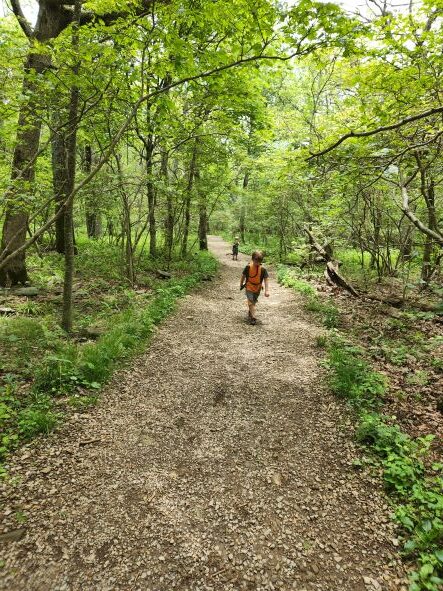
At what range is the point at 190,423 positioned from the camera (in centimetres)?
466

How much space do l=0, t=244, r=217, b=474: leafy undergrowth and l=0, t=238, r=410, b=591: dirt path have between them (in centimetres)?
32

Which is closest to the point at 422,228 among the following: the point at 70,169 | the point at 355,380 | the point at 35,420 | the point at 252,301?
the point at 355,380

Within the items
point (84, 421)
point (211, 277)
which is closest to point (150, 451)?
point (84, 421)

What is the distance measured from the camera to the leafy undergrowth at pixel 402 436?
291 cm

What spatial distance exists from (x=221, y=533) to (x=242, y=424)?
5.36ft

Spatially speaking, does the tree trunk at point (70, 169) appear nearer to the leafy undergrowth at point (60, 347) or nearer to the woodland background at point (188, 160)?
the woodland background at point (188, 160)

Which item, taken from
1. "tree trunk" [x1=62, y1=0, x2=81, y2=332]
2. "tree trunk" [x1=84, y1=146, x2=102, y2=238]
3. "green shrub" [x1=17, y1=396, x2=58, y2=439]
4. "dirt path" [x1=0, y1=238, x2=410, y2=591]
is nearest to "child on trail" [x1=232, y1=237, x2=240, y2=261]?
"tree trunk" [x1=84, y1=146, x2=102, y2=238]

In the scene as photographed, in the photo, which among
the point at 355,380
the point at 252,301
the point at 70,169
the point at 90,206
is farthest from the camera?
the point at 90,206

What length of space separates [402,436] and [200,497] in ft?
8.26

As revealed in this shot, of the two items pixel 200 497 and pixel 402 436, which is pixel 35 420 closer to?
pixel 200 497

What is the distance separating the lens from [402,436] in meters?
4.01

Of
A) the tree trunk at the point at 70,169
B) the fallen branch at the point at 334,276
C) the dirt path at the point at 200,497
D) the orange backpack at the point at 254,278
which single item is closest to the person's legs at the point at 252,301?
the orange backpack at the point at 254,278

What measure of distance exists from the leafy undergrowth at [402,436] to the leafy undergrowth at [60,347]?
12.7ft

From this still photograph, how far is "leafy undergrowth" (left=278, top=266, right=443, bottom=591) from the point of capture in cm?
291
